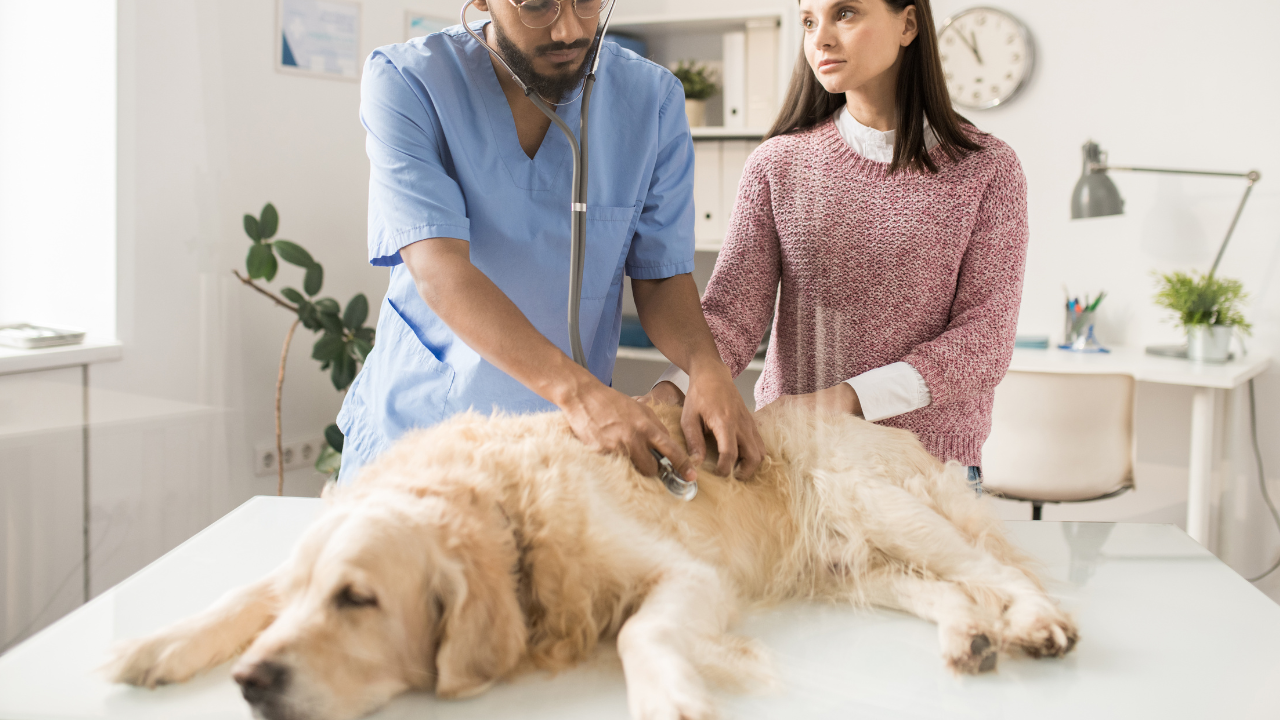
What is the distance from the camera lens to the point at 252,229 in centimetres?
81

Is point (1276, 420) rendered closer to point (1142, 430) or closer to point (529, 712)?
point (1142, 430)

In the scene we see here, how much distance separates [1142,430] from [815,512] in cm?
51

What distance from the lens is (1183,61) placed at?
1.04 m

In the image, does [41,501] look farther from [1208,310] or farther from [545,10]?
[1208,310]

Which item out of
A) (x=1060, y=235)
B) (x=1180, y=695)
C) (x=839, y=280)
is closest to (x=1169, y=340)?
(x=1060, y=235)

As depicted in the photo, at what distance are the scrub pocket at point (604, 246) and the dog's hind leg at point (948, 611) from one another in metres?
0.52

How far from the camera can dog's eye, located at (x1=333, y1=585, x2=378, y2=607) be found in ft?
2.14

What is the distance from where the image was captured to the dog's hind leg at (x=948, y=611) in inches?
28.9

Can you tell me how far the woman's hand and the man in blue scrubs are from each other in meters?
0.09

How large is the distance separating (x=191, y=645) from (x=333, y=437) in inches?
A: 11.0

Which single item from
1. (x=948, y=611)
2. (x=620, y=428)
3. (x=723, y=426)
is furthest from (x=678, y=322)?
(x=948, y=611)

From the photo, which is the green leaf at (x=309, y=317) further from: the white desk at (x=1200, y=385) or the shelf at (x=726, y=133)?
the white desk at (x=1200, y=385)

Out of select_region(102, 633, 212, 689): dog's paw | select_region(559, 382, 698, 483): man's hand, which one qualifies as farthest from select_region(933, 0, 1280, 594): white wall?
select_region(102, 633, 212, 689): dog's paw

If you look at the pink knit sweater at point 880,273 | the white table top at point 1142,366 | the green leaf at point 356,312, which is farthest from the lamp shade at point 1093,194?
the green leaf at point 356,312
